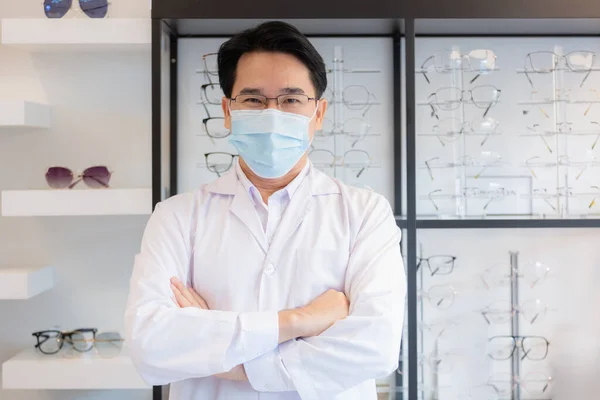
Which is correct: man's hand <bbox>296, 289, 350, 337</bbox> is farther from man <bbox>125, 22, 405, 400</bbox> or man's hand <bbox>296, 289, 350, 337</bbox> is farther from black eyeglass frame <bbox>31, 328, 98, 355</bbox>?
black eyeglass frame <bbox>31, 328, 98, 355</bbox>

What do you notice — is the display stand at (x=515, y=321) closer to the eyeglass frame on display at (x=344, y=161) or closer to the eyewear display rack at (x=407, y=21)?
the eyewear display rack at (x=407, y=21)

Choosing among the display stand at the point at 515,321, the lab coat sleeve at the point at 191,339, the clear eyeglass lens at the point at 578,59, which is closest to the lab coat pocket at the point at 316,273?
the lab coat sleeve at the point at 191,339

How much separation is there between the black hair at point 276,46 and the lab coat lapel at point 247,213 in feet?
0.84

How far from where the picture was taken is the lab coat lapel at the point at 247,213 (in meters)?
1.44

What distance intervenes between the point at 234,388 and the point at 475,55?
137cm

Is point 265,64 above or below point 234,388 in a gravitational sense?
above

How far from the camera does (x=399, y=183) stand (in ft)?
7.38

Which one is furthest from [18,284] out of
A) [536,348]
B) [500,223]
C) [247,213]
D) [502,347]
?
[536,348]

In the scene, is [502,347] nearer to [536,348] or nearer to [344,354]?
[536,348]

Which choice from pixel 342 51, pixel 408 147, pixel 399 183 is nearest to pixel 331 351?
pixel 408 147

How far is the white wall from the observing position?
91.0 inches

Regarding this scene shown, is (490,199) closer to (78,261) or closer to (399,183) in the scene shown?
(399,183)

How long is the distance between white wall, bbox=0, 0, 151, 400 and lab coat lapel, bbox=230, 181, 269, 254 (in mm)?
918

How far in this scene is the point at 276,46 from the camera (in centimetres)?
145
